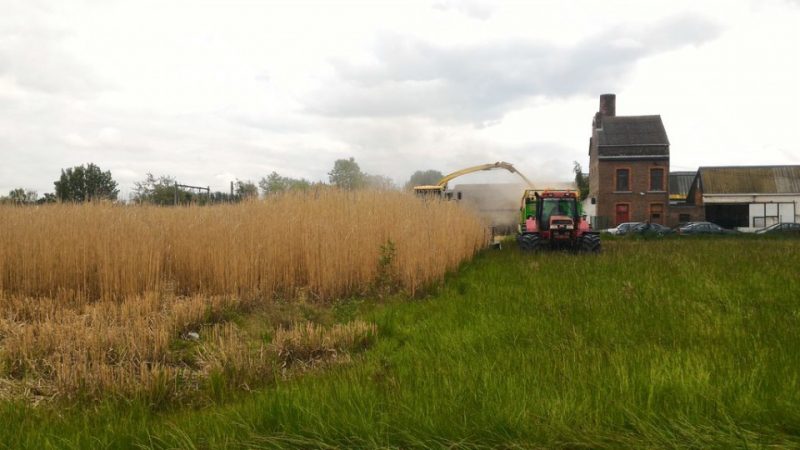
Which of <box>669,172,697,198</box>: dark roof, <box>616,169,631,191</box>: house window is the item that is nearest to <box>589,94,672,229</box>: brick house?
<box>616,169,631,191</box>: house window

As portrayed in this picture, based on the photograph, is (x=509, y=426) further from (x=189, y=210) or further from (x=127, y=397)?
(x=189, y=210)

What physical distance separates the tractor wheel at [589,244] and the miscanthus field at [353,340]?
17.3 ft

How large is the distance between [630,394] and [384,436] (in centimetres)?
163

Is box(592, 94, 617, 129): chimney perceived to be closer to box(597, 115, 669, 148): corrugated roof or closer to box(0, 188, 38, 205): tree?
box(597, 115, 669, 148): corrugated roof

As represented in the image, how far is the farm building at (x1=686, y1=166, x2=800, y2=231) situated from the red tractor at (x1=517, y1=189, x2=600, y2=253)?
3030cm

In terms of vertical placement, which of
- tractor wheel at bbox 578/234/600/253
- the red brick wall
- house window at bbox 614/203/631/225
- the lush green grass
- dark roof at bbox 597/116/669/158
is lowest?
the lush green grass

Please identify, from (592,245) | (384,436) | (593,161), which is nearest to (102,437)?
(384,436)

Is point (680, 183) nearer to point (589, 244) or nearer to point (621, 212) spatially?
point (621, 212)

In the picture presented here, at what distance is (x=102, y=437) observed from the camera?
9.96 ft

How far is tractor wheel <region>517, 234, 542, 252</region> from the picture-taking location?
1564 centimetres

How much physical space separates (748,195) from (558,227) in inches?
1364

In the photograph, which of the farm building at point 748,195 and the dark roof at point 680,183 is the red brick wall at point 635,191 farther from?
the dark roof at point 680,183

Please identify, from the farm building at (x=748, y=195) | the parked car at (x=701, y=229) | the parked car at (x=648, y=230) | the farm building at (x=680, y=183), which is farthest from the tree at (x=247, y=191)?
the farm building at (x=680, y=183)

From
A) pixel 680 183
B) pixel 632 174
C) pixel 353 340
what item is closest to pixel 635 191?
pixel 632 174
